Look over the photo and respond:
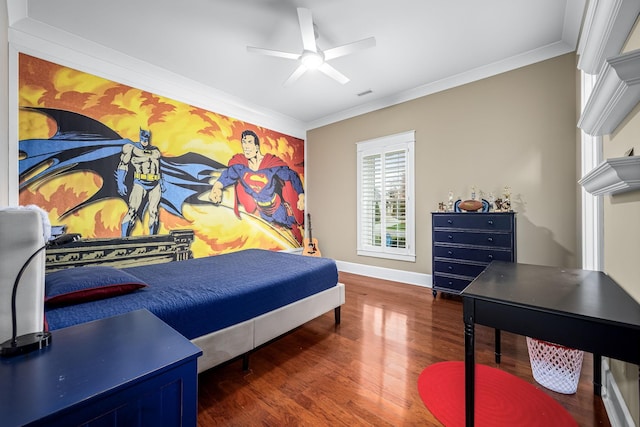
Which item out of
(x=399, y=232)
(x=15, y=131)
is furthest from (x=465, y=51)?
(x=15, y=131)

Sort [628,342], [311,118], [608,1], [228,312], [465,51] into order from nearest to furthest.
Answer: [628,342] → [608,1] → [228,312] → [465,51] → [311,118]

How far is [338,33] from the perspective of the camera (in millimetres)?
2686

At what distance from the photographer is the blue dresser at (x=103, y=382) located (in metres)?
0.57

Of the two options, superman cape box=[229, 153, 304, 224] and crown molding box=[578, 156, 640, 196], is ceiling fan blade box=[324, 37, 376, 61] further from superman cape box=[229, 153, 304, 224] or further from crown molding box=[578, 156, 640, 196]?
superman cape box=[229, 153, 304, 224]

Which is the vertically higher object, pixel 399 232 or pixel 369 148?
pixel 369 148

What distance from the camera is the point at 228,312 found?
1.68 m

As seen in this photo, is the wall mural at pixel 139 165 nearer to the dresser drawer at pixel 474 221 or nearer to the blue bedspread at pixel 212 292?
the blue bedspread at pixel 212 292

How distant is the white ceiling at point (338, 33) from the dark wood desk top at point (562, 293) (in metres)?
2.37

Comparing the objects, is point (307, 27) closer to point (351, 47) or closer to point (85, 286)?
point (351, 47)

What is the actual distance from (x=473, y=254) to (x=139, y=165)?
4241 mm

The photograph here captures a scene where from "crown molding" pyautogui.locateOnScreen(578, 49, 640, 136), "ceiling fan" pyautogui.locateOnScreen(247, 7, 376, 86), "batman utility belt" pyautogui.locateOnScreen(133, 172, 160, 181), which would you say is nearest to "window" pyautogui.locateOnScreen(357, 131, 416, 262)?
"ceiling fan" pyautogui.locateOnScreen(247, 7, 376, 86)

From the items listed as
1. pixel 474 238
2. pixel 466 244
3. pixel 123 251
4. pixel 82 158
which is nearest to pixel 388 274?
pixel 466 244

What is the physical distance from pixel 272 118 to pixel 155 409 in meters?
4.70

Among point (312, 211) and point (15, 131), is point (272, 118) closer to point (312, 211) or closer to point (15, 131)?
point (312, 211)
